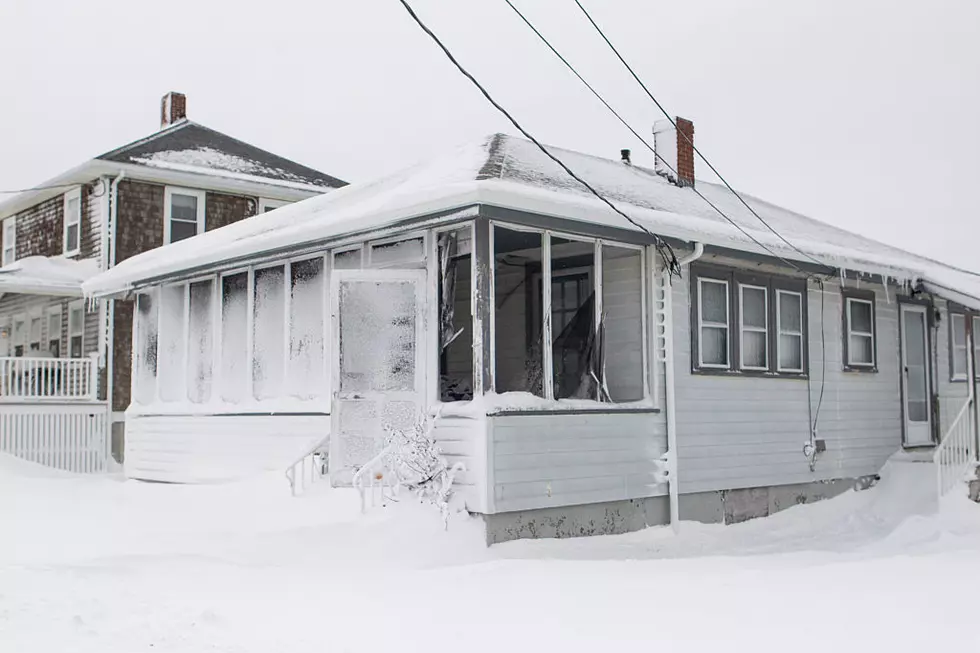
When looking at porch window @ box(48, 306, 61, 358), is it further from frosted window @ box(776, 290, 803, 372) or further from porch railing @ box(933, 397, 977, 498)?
porch railing @ box(933, 397, 977, 498)

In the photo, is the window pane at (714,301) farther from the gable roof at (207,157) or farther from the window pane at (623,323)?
the gable roof at (207,157)

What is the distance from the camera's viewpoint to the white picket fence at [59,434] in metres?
17.6

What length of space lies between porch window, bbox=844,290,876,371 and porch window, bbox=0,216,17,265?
18910mm

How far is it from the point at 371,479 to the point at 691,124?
889cm

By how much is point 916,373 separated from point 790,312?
11.6 ft

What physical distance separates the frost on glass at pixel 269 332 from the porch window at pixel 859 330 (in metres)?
7.50

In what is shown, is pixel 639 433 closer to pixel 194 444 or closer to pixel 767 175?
pixel 194 444

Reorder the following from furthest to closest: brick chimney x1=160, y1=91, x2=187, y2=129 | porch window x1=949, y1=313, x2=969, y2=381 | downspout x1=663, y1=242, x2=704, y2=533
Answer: brick chimney x1=160, y1=91, x2=187, y2=129, porch window x1=949, y1=313, x2=969, y2=381, downspout x1=663, y1=242, x2=704, y2=533

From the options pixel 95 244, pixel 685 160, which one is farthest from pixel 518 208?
pixel 95 244

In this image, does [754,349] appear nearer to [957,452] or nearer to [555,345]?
[555,345]

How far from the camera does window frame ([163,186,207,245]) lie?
66.5ft

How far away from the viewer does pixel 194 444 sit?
13516 millimetres

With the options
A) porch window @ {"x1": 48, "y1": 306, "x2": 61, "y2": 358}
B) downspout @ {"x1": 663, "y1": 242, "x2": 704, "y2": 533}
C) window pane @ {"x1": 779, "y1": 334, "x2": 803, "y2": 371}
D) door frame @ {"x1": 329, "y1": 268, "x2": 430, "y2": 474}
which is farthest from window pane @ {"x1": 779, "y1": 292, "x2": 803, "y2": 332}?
porch window @ {"x1": 48, "y1": 306, "x2": 61, "y2": 358}

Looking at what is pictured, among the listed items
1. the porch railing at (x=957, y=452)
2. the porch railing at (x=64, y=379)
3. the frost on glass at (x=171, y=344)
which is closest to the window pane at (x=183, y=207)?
the porch railing at (x=64, y=379)
